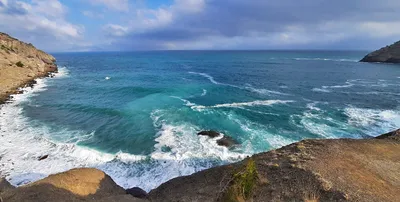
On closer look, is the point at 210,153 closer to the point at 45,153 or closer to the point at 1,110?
the point at 45,153

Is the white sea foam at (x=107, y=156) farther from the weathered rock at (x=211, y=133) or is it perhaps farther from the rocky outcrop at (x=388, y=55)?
the rocky outcrop at (x=388, y=55)

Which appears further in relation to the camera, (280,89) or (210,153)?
(280,89)

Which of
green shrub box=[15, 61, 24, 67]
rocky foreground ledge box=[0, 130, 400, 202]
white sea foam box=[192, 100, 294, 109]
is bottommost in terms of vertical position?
white sea foam box=[192, 100, 294, 109]

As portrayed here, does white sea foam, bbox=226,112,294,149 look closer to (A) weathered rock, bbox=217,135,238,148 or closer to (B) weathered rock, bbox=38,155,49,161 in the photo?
(A) weathered rock, bbox=217,135,238,148

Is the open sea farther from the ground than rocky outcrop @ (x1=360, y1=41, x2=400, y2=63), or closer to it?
closer to it

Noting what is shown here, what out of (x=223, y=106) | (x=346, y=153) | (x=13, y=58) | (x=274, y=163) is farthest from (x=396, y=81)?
(x=13, y=58)

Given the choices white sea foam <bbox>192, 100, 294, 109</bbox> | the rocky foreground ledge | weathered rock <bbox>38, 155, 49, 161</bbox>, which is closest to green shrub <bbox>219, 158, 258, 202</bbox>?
the rocky foreground ledge

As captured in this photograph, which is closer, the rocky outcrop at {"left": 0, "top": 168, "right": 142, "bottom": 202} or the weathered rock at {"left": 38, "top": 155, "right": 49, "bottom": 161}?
the rocky outcrop at {"left": 0, "top": 168, "right": 142, "bottom": 202}

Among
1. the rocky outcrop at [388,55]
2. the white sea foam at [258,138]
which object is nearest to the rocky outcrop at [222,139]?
the white sea foam at [258,138]
